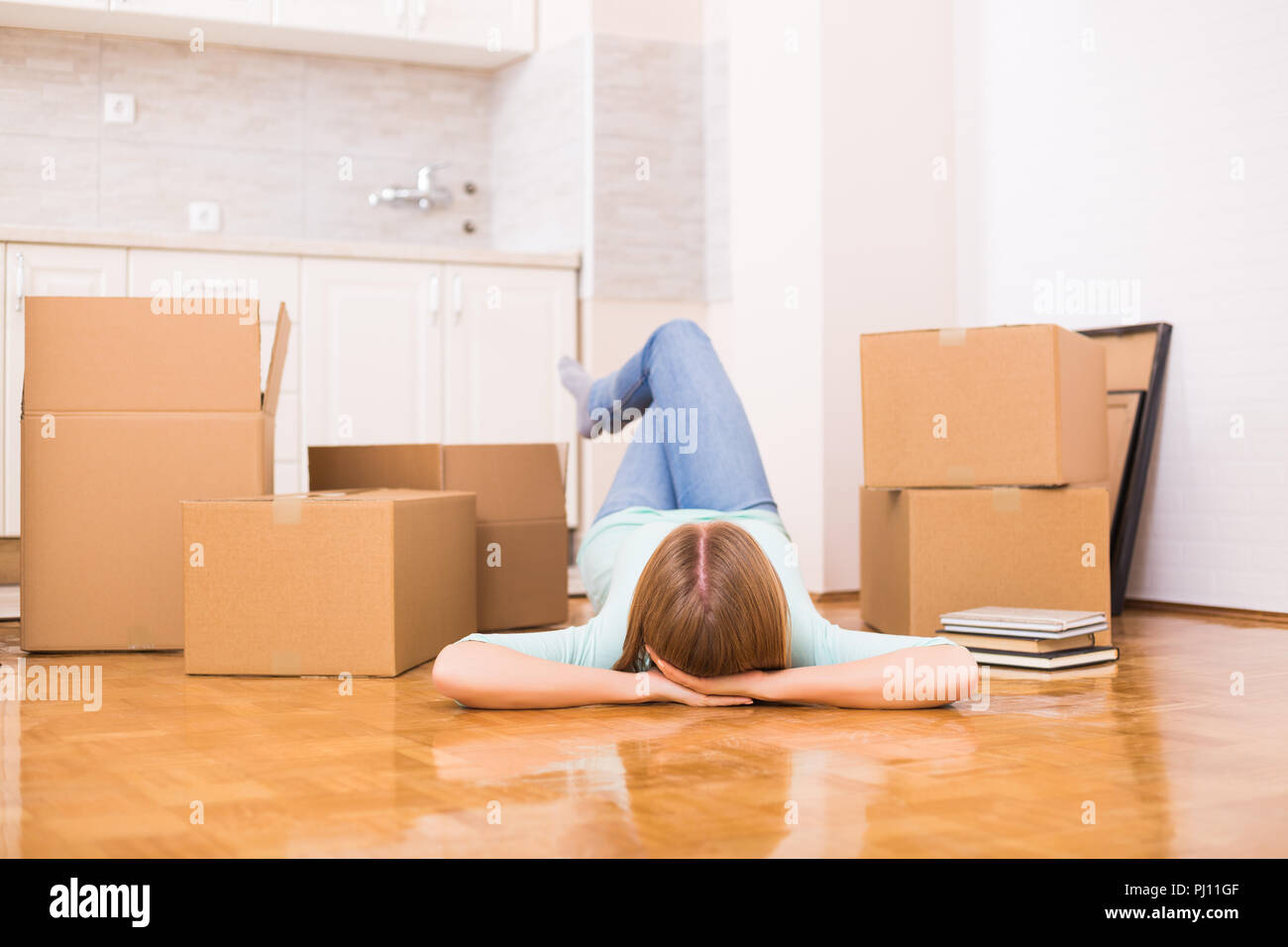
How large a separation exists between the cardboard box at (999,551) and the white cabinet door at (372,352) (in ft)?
5.86

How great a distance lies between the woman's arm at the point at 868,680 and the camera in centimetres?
169

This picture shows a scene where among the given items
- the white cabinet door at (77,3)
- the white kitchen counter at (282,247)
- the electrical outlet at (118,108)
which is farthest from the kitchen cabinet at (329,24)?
the white kitchen counter at (282,247)

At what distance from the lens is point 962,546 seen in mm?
2465

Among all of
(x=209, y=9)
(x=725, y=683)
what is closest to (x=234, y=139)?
(x=209, y=9)

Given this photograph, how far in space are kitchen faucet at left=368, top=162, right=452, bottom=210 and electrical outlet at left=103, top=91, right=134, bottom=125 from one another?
78 centimetres

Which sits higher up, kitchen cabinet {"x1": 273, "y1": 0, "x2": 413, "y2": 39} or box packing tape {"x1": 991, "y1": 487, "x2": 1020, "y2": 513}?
kitchen cabinet {"x1": 273, "y1": 0, "x2": 413, "y2": 39}

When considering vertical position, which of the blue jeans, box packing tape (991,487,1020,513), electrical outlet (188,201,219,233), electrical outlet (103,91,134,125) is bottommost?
box packing tape (991,487,1020,513)

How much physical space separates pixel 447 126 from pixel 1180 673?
127 inches

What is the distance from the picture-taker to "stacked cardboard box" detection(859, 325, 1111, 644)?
2.40 metres

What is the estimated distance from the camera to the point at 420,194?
172 inches

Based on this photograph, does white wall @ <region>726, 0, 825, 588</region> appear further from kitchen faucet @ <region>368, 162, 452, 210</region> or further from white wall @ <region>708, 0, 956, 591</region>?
kitchen faucet @ <region>368, 162, 452, 210</region>

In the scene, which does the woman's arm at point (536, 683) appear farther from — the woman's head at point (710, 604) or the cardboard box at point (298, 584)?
the cardboard box at point (298, 584)

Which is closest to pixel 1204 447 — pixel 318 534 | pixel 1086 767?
pixel 1086 767

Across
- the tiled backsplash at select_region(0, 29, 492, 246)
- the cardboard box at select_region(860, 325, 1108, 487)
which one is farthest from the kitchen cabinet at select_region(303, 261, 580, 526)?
the cardboard box at select_region(860, 325, 1108, 487)
